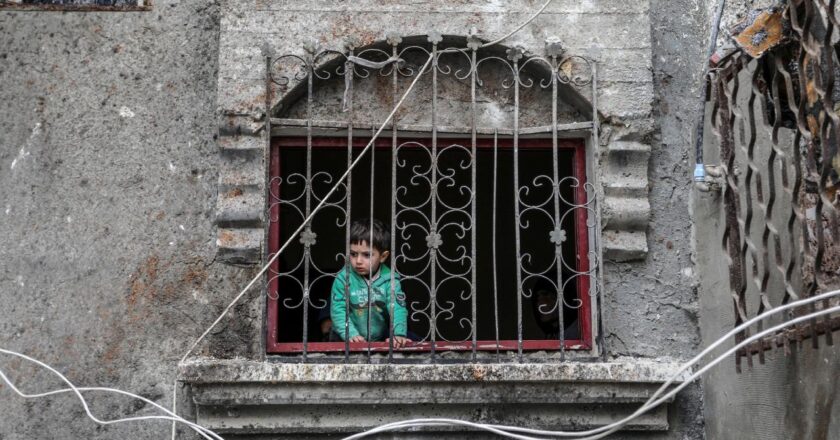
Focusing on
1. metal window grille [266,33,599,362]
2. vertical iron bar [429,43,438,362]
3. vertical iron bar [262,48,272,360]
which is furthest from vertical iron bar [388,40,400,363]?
vertical iron bar [262,48,272,360]

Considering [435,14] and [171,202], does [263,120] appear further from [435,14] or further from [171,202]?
[435,14]

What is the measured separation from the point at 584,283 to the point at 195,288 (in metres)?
1.55

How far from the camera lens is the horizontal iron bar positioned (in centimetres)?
431

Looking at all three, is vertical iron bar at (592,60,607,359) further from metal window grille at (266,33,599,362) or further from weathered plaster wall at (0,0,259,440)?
weathered plaster wall at (0,0,259,440)

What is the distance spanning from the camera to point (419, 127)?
4.38 metres

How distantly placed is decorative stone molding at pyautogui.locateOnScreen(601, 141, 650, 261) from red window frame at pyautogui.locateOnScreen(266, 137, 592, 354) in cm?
13

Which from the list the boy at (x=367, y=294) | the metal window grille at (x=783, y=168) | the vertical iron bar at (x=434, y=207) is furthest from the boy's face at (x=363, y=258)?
the metal window grille at (x=783, y=168)

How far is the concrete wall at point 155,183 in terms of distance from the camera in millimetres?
4164

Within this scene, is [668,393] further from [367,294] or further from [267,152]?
[267,152]

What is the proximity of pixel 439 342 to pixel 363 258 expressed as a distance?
465 millimetres

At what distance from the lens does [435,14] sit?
14.5ft

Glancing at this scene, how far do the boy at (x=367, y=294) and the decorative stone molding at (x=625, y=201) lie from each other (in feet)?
2.86

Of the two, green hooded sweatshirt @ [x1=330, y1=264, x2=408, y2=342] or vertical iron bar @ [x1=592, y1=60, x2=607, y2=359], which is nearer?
vertical iron bar @ [x1=592, y1=60, x2=607, y2=359]

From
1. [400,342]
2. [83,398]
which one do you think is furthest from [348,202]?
[83,398]
